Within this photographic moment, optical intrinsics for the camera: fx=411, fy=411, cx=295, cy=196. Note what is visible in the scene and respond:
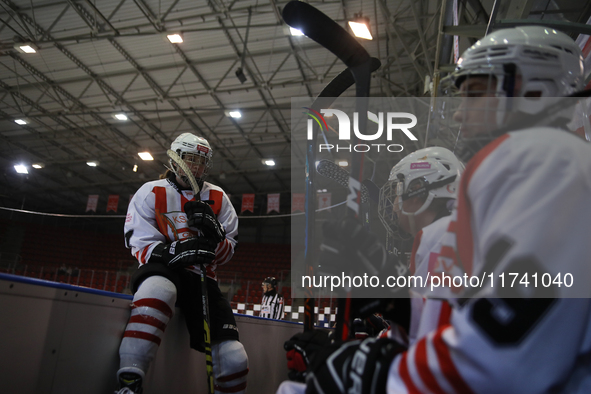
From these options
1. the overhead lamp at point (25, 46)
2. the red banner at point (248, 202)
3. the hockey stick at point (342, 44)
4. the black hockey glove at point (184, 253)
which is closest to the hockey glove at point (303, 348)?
the hockey stick at point (342, 44)

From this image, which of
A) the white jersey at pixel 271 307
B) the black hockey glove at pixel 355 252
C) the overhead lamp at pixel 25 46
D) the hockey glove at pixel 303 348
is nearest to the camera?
the black hockey glove at pixel 355 252

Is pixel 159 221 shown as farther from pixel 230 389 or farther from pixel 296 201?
pixel 296 201

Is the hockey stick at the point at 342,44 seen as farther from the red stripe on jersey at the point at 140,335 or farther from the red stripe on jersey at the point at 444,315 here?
the red stripe on jersey at the point at 140,335

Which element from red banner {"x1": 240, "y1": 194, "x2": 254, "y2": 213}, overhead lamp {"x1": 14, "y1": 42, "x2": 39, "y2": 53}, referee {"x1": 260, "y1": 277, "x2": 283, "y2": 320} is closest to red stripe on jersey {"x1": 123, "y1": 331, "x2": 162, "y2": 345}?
referee {"x1": 260, "y1": 277, "x2": 283, "y2": 320}

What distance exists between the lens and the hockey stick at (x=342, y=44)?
1188mm

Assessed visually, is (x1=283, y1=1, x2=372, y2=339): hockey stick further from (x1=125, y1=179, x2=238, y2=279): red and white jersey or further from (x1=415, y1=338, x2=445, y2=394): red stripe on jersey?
(x1=125, y1=179, x2=238, y2=279): red and white jersey

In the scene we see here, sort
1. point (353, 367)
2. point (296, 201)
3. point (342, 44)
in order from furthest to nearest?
1. point (296, 201)
2. point (342, 44)
3. point (353, 367)

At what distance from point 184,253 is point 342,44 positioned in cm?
117

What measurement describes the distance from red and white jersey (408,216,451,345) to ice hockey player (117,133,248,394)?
0.97 m

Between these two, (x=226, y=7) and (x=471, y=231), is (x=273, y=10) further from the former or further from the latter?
(x=471, y=231)

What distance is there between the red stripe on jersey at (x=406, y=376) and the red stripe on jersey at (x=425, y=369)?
2cm

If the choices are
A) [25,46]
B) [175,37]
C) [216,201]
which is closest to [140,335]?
[216,201]

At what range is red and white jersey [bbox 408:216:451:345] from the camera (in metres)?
0.93

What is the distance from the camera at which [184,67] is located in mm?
9727
